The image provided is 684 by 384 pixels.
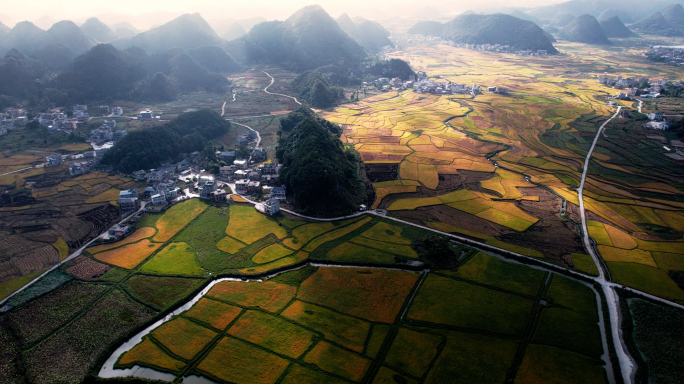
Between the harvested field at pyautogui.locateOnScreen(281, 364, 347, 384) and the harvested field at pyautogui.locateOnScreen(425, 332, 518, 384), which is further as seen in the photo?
the harvested field at pyautogui.locateOnScreen(425, 332, 518, 384)

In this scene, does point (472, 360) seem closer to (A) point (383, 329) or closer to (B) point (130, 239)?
(A) point (383, 329)

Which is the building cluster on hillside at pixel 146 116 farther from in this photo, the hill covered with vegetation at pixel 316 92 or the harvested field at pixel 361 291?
the harvested field at pixel 361 291

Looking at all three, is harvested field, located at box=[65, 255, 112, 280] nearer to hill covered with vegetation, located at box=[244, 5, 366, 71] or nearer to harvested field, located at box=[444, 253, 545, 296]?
harvested field, located at box=[444, 253, 545, 296]

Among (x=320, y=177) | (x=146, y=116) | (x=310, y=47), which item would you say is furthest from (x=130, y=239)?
(x=310, y=47)

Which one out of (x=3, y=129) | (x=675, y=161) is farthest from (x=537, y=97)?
(x=3, y=129)

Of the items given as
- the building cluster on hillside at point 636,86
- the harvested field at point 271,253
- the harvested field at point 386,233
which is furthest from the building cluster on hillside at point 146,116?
the building cluster on hillside at point 636,86

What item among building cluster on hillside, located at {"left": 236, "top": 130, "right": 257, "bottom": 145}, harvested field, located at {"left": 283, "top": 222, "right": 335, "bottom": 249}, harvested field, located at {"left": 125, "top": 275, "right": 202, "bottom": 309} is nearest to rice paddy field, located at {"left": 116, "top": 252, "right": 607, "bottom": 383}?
harvested field, located at {"left": 125, "top": 275, "right": 202, "bottom": 309}
